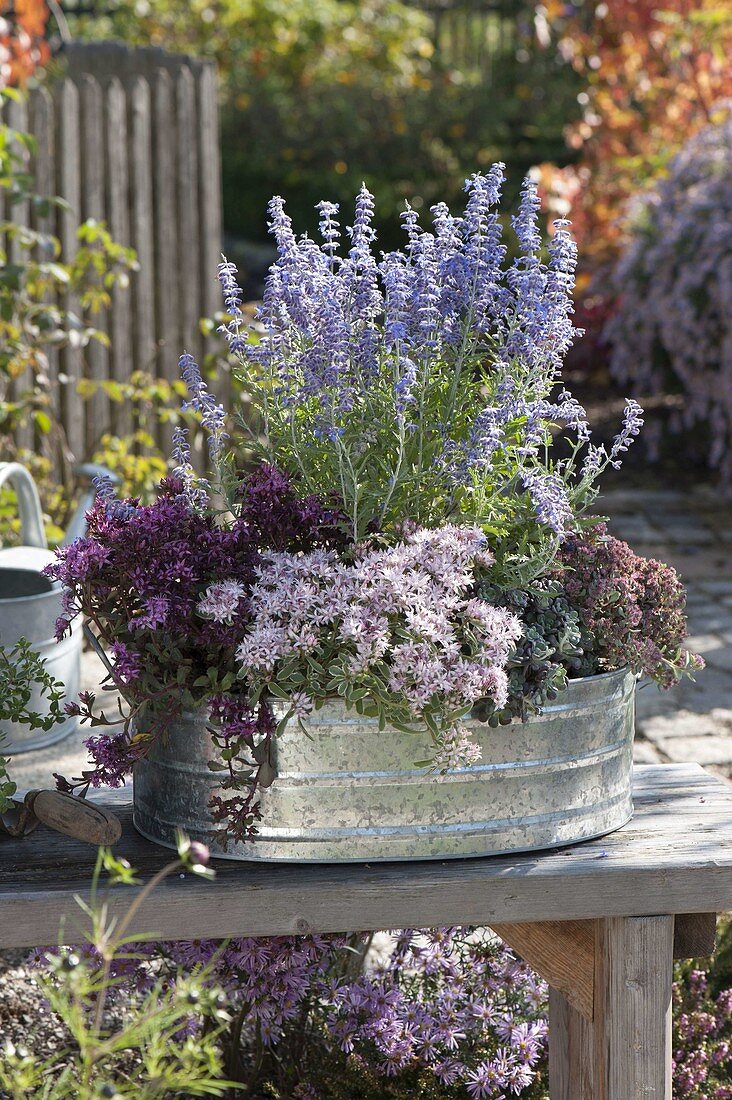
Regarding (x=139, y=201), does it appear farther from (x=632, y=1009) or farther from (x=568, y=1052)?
(x=632, y=1009)

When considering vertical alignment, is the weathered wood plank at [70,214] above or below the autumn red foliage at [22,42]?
below

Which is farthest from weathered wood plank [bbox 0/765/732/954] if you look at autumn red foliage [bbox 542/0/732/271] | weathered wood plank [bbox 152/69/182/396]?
autumn red foliage [bbox 542/0/732/271]

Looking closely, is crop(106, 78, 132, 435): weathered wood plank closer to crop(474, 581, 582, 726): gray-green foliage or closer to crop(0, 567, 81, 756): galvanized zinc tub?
crop(0, 567, 81, 756): galvanized zinc tub

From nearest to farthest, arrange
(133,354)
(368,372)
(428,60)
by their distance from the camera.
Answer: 1. (368,372)
2. (133,354)
3. (428,60)

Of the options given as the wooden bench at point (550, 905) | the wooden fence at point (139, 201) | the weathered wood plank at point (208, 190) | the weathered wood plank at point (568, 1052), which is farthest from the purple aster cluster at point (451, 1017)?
the weathered wood plank at point (208, 190)

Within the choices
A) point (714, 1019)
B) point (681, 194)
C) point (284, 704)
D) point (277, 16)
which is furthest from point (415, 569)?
point (277, 16)

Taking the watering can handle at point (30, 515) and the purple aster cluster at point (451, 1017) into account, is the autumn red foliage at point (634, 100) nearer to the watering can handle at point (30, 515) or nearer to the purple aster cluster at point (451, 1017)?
the watering can handle at point (30, 515)

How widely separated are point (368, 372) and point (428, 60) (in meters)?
10.5

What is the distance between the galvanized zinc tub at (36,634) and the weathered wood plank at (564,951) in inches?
37.9

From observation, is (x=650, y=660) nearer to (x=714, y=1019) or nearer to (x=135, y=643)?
(x=135, y=643)

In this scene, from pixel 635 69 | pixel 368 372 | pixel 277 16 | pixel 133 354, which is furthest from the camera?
pixel 277 16

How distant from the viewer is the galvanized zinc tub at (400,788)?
141cm

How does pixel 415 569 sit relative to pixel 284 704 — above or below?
above

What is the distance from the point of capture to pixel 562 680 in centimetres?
141
